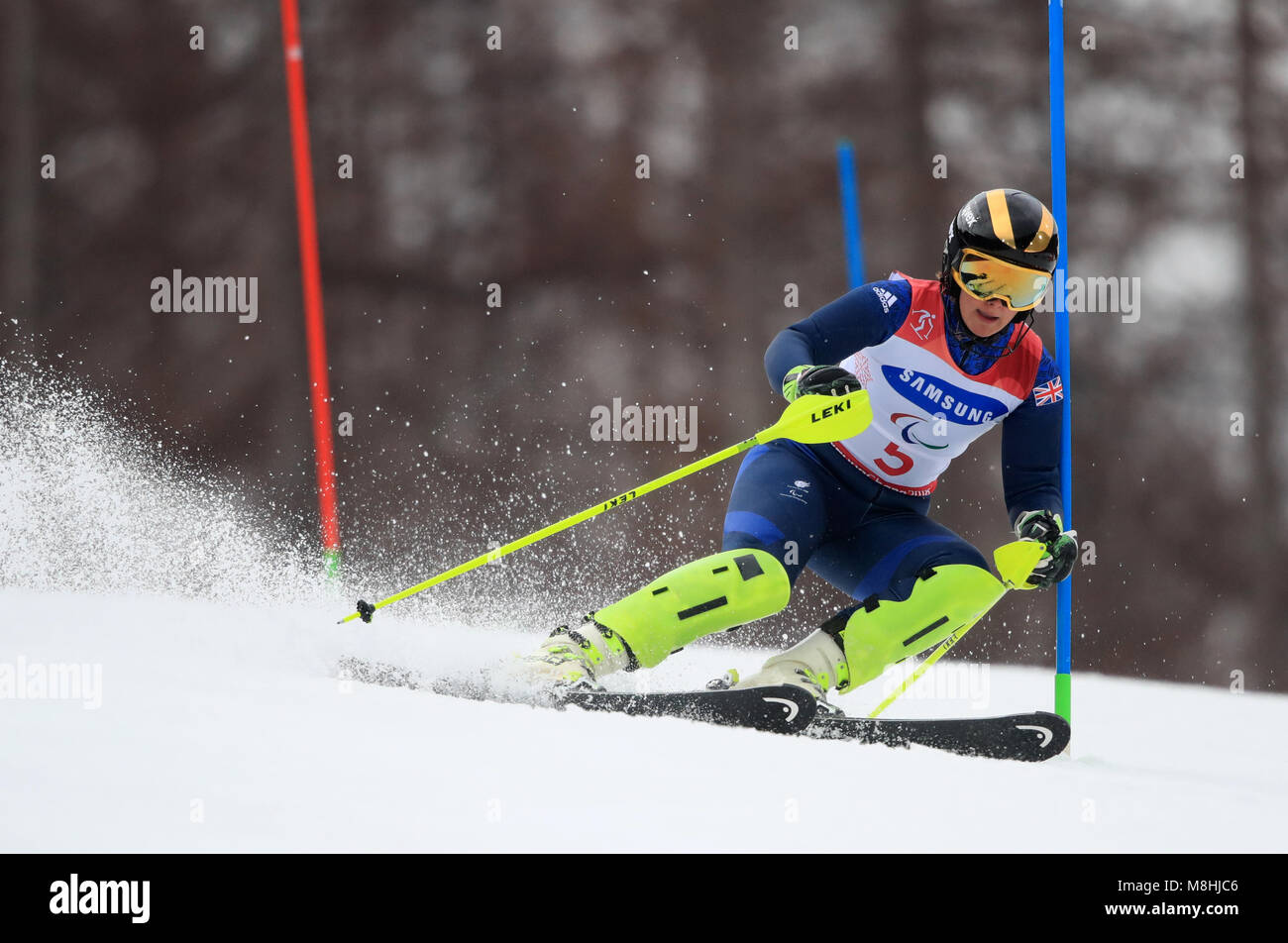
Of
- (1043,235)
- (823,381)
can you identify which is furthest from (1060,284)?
(823,381)

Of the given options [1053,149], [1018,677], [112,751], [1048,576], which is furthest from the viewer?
[1018,677]

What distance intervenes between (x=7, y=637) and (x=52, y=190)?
245 inches

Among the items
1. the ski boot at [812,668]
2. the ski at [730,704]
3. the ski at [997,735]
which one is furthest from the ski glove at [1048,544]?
the ski at [730,704]

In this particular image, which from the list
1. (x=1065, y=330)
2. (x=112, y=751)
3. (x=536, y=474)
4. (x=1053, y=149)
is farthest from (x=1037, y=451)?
(x=536, y=474)

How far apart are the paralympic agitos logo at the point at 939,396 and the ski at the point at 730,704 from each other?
29.9 inches

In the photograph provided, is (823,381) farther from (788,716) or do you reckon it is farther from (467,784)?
(467,784)

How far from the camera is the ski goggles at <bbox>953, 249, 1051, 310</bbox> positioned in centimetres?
232

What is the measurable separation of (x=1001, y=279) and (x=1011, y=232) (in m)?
0.10

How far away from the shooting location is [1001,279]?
2.33 metres

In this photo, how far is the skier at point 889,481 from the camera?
2.22 metres

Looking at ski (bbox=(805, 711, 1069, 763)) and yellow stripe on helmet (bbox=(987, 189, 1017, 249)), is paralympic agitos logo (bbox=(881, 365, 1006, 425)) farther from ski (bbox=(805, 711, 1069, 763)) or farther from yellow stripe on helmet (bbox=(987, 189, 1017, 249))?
ski (bbox=(805, 711, 1069, 763))

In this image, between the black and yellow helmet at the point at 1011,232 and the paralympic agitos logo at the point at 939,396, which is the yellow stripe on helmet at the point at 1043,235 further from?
the paralympic agitos logo at the point at 939,396

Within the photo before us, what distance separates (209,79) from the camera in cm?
750

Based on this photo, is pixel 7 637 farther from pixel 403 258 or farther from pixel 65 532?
pixel 403 258
